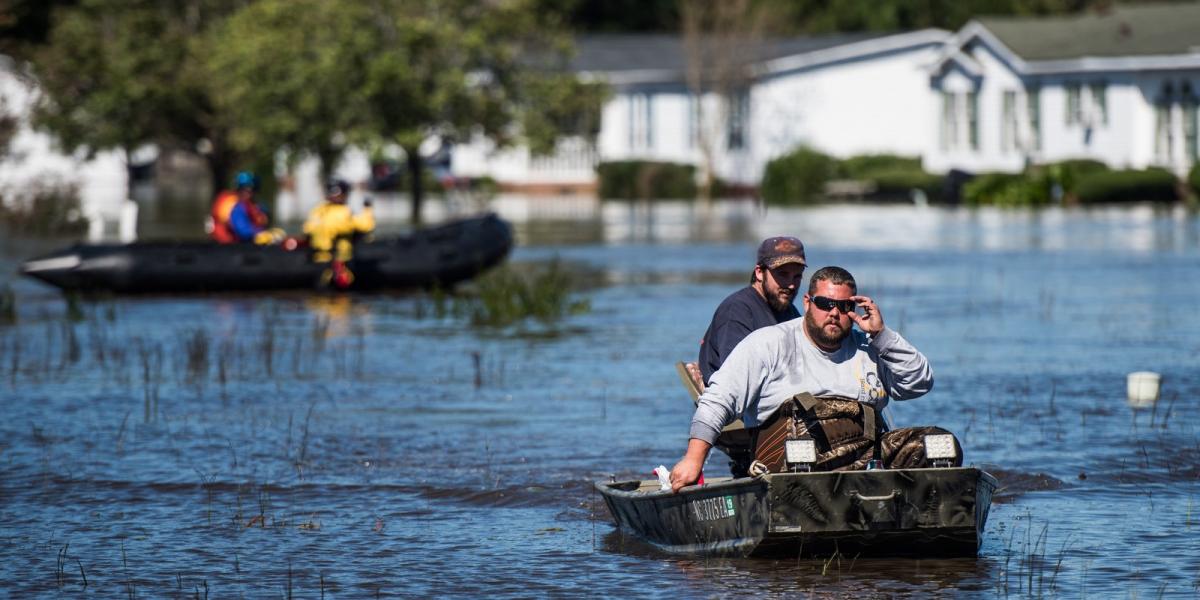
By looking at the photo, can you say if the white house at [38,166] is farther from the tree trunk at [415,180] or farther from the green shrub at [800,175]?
the green shrub at [800,175]

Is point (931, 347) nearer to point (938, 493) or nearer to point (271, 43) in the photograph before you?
point (938, 493)

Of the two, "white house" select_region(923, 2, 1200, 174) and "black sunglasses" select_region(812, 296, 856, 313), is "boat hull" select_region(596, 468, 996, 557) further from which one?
"white house" select_region(923, 2, 1200, 174)

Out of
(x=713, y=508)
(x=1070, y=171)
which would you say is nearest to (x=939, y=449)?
(x=713, y=508)

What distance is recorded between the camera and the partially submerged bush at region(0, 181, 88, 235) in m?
42.1

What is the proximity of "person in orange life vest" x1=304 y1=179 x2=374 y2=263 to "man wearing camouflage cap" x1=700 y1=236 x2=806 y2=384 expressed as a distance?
16508 mm

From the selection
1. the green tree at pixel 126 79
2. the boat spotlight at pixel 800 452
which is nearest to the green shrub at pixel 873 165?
the green tree at pixel 126 79

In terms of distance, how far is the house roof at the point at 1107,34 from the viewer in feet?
177

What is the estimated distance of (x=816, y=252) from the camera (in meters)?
35.2

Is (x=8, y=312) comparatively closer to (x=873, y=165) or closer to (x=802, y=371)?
(x=802, y=371)

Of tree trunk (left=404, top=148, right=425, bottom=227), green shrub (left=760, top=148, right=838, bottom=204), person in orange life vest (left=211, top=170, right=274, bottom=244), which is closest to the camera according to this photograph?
person in orange life vest (left=211, top=170, right=274, bottom=244)

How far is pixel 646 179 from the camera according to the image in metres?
64.8

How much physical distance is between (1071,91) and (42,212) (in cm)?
2717

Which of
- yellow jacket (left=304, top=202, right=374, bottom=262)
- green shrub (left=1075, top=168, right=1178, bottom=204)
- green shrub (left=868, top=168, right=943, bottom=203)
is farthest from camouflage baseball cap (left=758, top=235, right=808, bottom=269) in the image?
green shrub (left=868, top=168, right=943, bottom=203)

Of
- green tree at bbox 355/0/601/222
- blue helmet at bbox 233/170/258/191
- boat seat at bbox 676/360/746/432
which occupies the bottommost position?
boat seat at bbox 676/360/746/432
